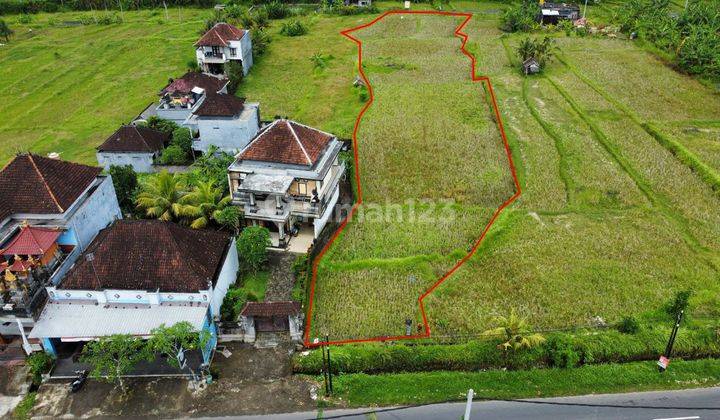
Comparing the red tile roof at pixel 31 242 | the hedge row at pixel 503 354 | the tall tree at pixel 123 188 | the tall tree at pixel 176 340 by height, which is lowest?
the hedge row at pixel 503 354

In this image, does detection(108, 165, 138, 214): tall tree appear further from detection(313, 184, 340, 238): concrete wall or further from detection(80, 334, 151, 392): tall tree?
detection(80, 334, 151, 392): tall tree

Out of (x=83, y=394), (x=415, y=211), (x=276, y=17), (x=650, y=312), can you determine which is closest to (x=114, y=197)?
(x=83, y=394)

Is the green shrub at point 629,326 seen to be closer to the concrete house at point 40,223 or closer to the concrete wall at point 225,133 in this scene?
the concrete house at point 40,223

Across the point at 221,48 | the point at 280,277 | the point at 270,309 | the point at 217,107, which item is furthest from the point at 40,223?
the point at 221,48

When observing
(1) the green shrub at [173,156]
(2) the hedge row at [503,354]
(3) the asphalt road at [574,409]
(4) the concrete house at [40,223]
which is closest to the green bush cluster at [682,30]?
(2) the hedge row at [503,354]

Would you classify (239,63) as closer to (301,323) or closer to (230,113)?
(230,113)
